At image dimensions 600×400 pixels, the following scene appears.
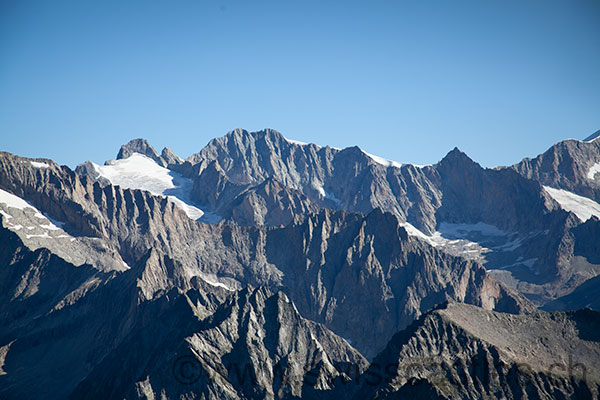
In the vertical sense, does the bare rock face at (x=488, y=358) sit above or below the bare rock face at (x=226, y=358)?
below

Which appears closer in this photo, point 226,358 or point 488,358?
point 488,358

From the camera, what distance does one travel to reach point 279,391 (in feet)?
494

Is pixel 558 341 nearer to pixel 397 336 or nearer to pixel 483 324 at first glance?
pixel 483 324

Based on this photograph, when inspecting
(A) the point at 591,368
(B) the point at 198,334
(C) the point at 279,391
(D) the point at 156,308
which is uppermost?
(D) the point at 156,308

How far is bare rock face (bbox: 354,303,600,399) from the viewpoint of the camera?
14025 centimetres

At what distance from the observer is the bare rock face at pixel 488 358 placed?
14025 cm

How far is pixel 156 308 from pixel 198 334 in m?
44.8

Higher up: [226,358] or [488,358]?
[226,358]

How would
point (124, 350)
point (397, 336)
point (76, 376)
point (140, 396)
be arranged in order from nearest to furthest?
point (140, 396), point (397, 336), point (124, 350), point (76, 376)

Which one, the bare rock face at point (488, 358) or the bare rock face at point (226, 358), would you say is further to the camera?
the bare rock face at point (226, 358)

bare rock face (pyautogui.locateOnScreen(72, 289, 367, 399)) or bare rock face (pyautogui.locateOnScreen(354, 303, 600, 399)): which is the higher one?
bare rock face (pyautogui.locateOnScreen(72, 289, 367, 399))

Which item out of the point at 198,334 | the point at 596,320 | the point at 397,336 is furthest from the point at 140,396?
the point at 596,320

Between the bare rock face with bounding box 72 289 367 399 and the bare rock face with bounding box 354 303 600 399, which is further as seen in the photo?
the bare rock face with bounding box 72 289 367 399

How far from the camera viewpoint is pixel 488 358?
147750 mm
